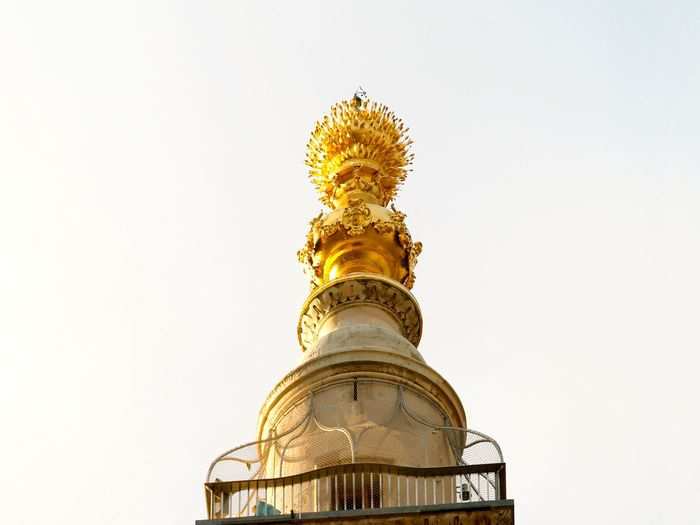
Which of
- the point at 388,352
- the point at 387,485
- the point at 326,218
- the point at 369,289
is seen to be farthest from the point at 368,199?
the point at 387,485

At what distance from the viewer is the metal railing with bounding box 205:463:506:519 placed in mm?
24391

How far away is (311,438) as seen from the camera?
1056 inches

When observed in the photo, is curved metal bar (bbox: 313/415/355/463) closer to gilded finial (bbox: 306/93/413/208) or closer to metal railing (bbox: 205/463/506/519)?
metal railing (bbox: 205/463/506/519)

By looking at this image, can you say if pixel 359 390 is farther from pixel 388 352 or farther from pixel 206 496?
pixel 206 496

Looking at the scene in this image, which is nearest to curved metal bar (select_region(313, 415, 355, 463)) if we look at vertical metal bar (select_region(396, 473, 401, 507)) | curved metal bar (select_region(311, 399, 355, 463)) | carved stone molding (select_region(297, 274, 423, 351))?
curved metal bar (select_region(311, 399, 355, 463))

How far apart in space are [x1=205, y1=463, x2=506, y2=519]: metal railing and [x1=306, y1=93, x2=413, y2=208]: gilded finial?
10244 mm

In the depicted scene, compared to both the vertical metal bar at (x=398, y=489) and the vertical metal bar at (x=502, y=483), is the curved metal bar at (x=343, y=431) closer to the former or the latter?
the vertical metal bar at (x=398, y=489)

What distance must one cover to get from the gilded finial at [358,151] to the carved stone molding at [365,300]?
3792 millimetres

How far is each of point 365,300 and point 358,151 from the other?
531cm

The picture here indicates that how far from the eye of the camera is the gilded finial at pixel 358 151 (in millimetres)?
34719

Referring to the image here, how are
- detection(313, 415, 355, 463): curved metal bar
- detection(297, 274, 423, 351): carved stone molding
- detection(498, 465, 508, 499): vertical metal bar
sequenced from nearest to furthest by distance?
1. detection(498, 465, 508, 499): vertical metal bar
2. detection(313, 415, 355, 463): curved metal bar
3. detection(297, 274, 423, 351): carved stone molding

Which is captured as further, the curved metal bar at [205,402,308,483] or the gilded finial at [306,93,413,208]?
the gilded finial at [306,93,413,208]

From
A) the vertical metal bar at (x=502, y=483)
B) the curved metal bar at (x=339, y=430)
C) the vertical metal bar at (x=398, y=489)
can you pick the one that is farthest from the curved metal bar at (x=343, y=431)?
the vertical metal bar at (x=502, y=483)

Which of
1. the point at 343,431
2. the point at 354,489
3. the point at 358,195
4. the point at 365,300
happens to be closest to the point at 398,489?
the point at 354,489
